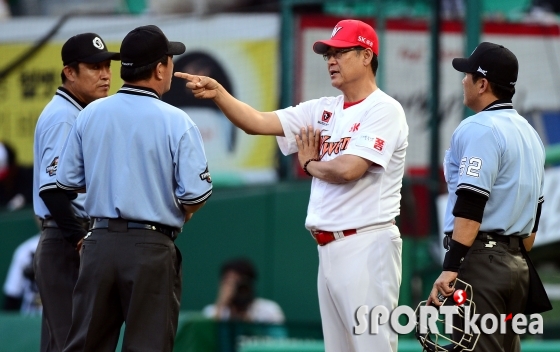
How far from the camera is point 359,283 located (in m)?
4.94

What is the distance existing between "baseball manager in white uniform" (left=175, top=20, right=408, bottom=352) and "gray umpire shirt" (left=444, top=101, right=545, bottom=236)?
13.8 inches

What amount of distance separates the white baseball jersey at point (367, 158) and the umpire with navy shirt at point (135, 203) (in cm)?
69

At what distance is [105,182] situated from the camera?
473 centimetres

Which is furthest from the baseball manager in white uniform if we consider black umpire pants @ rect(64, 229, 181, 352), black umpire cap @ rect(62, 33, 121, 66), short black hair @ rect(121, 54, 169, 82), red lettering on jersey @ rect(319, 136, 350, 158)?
black umpire pants @ rect(64, 229, 181, 352)

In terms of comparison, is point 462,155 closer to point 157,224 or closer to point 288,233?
point 157,224

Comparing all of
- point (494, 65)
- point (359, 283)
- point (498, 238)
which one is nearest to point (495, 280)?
point (498, 238)

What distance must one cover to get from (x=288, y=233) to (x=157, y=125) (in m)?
4.97

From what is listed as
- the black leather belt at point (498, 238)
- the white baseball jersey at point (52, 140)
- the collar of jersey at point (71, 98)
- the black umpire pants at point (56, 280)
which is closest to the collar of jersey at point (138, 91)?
the white baseball jersey at point (52, 140)

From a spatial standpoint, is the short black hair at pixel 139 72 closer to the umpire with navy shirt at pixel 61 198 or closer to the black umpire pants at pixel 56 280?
the umpire with navy shirt at pixel 61 198

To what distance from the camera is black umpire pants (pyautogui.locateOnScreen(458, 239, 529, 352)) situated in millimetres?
4852

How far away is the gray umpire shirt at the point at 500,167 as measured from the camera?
4.80 meters

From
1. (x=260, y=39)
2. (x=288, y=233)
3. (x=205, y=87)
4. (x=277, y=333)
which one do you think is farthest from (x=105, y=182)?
(x=260, y=39)

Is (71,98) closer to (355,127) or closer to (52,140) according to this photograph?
(52,140)

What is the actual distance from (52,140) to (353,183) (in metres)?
1.65
